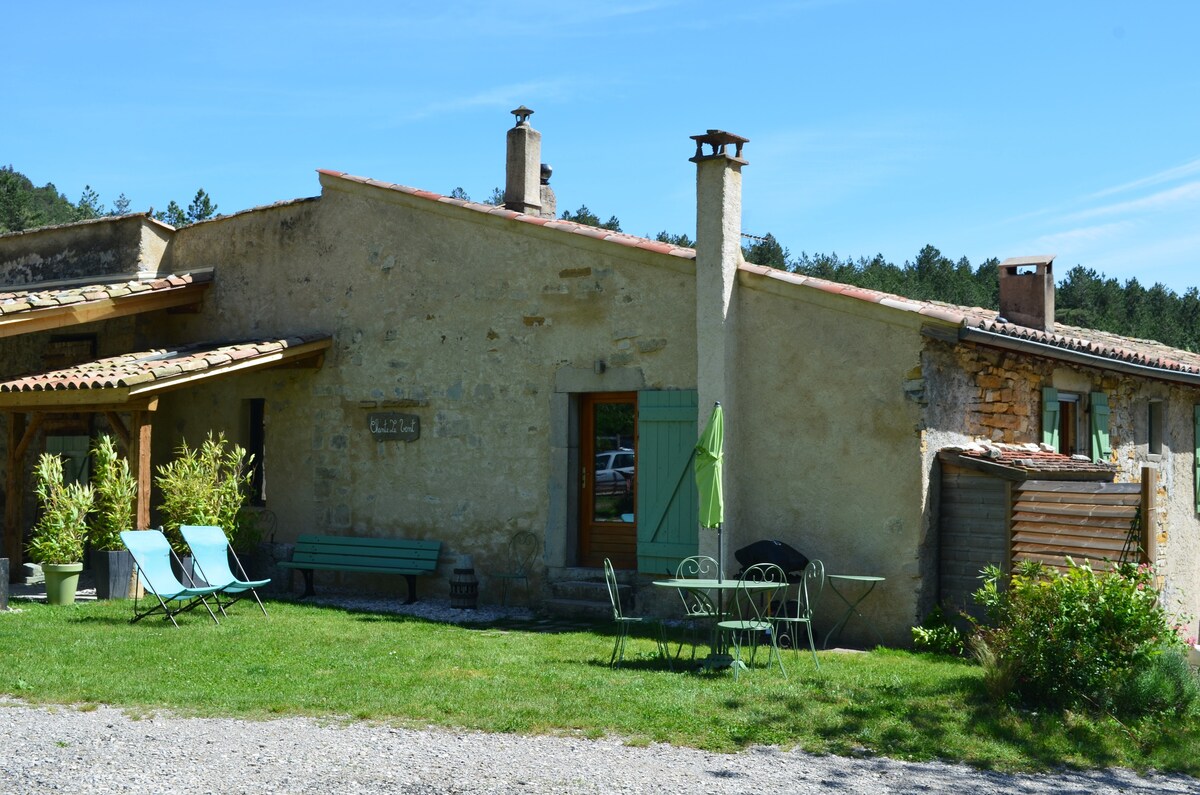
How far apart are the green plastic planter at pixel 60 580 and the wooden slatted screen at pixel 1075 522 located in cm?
802

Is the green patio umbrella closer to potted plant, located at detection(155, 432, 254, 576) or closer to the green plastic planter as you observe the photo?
potted plant, located at detection(155, 432, 254, 576)

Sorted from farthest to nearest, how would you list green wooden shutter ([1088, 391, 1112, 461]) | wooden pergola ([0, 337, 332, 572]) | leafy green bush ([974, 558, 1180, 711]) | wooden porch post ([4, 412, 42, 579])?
wooden porch post ([4, 412, 42, 579])
green wooden shutter ([1088, 391, 1112, 461])
wooden pergola ([0, 337, 332, 572])
leafy green bush ([974, 558, 1180, 711])

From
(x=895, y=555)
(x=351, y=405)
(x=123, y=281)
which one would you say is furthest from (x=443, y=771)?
(x=123, y=281)

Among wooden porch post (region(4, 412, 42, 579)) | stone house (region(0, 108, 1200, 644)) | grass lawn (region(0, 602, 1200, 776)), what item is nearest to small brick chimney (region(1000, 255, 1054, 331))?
stone house (region(0, 108, 1200, 644))

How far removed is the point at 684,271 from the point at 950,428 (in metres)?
2.53

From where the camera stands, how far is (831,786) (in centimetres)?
512

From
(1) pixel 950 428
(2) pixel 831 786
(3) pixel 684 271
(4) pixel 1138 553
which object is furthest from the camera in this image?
(3) pixel 684 271

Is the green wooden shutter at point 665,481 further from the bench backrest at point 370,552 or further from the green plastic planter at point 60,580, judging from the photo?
the green plastic planter at point 60,580

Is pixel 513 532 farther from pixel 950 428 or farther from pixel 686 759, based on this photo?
pixel 686 759

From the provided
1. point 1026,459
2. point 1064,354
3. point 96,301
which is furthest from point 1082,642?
point 96,301

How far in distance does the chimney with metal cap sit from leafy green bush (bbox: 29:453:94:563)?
5.14 meters

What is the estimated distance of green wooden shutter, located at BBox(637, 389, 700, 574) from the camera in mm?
10086

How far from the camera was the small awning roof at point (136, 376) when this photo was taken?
10750 millimetres

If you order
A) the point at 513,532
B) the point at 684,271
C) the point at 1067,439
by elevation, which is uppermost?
the point at 684,271
